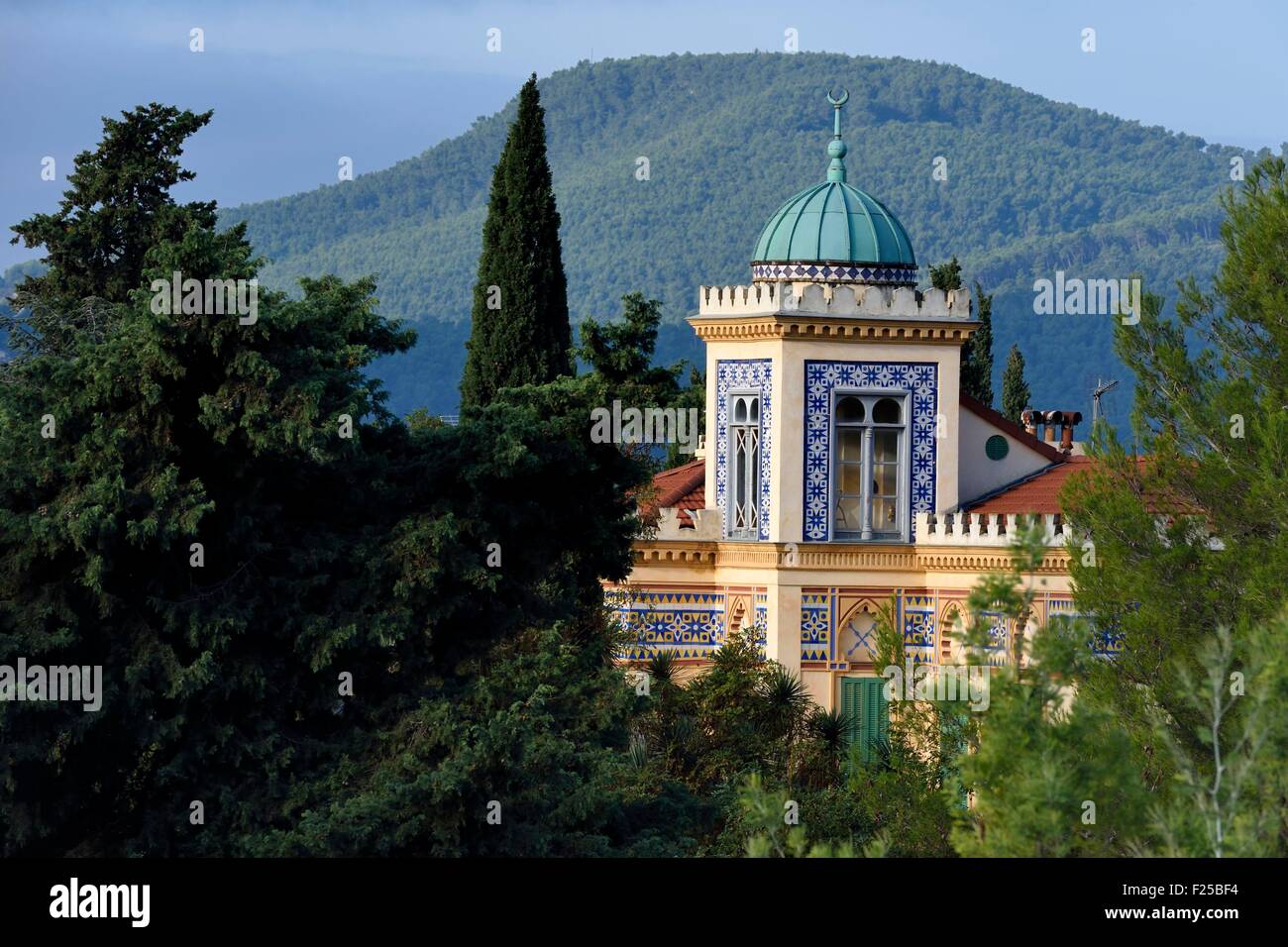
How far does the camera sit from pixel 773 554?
35094 mm

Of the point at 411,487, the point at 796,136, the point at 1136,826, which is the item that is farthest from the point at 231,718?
the point at 796,136

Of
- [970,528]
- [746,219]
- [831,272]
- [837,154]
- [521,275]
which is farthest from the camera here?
[746,219]

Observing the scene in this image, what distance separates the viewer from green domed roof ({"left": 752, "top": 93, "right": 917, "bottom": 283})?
118ft

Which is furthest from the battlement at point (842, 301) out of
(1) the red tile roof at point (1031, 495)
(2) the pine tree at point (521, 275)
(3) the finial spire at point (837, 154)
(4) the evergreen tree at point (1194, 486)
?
(2) the pine tree at point (521, 275)

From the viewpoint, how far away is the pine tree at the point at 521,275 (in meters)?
42.0

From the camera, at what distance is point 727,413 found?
117 feet

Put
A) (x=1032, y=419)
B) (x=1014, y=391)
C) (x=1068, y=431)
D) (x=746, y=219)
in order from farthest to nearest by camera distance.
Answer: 1. (x=746, y=219)
2. (x=1014, y=391)
3. (x=1032, y=419)
4. (x=1068, y=431)

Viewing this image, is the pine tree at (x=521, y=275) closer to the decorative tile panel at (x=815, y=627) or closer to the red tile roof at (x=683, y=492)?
the red tile roof at (x=683, y=492)

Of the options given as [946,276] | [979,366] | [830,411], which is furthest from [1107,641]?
[979,366]

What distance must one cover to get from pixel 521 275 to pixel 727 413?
742 centimetres

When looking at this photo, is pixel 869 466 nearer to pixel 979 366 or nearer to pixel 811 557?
pixel 811 557

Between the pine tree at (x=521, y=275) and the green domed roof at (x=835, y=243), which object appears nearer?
the green domed roof at (x=835, y=243)

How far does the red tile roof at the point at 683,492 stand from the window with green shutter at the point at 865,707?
3226 mm
